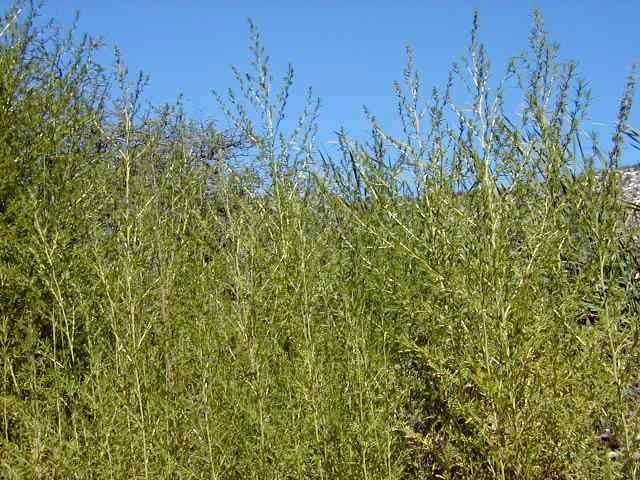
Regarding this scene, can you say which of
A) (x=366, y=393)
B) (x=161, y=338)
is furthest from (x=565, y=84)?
(x=161, y=338)

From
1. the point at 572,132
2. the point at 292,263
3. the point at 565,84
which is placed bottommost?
the point at 292,263

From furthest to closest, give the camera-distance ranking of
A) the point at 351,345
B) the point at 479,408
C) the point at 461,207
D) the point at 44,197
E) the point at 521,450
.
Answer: the point at 44,197
the point at 461,207
the point at 351,345
the point at 479,408
the point at 521,450

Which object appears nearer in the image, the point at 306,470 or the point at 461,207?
the point at 306,470

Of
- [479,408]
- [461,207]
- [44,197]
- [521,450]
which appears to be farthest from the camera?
[44,197]

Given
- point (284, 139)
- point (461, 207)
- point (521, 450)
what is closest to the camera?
point (521, 450)

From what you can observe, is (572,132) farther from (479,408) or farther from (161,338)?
(161,338)

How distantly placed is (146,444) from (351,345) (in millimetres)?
845

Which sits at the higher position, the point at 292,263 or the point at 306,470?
the point at 292,263

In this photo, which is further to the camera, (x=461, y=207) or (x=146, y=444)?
(x=461, y=207)

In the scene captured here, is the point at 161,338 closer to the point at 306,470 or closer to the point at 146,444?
the point at 146,444

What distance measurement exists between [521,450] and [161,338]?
6.02ft

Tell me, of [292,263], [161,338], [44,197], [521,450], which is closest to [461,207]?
[292,263]

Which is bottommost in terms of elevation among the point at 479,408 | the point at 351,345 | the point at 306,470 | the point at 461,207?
the point at 306,470

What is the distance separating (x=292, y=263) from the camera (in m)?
3.12
